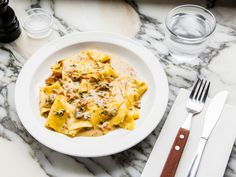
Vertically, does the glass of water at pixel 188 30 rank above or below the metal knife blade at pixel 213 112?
above

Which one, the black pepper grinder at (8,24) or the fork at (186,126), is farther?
the black pepper grinder at (8,24)

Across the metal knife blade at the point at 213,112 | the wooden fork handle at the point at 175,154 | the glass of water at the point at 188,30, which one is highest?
the glass of water at the point at 188,30

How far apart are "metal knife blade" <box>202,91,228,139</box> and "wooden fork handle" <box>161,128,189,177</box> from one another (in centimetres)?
6

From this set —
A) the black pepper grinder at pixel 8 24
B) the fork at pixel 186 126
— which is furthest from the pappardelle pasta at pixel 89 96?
the black pepper grinder at pixel 8 24

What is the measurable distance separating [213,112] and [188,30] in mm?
344

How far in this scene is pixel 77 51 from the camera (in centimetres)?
119

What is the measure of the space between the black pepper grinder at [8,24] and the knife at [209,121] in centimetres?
67

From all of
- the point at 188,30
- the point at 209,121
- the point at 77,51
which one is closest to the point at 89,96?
the point at 77,51

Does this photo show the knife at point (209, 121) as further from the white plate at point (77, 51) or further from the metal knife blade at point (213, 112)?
the white plate at point (77, 51)

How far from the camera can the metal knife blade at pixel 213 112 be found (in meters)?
1.00

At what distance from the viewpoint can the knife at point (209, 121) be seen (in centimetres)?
94

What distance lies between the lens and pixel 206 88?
1082 millimetres

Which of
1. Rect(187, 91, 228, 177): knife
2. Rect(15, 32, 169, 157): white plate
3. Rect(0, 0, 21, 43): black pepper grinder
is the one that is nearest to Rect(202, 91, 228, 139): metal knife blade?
Rect(187, 91, 228, 177): knife

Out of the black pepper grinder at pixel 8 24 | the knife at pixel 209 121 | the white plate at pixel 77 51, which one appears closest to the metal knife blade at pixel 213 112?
the knife at pixel 209 121
